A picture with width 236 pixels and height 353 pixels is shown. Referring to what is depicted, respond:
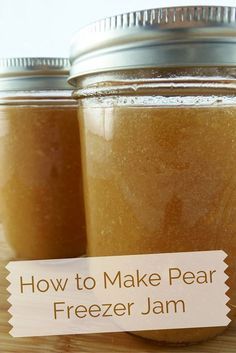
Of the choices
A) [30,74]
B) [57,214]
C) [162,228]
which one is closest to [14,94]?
[30,74]

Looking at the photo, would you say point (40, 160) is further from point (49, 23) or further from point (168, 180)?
point (49, 23)

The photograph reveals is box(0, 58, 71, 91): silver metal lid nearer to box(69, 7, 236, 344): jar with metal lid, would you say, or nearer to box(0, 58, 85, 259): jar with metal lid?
box(0, 58, 85, 259): jar with metal lid

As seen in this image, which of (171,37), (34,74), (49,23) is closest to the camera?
(171,37)

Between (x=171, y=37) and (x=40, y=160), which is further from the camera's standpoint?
(x=40, y=160)

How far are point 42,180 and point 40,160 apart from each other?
3 cm

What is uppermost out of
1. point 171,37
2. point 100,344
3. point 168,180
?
point 171,37

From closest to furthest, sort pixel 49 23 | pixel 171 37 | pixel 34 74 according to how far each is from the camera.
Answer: pixel 171 37
pixel 34 74
pixel 49 23

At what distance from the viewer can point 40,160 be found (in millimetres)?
514

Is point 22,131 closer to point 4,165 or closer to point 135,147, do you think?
point 4,165

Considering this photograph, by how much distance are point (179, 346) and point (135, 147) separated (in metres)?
0.20

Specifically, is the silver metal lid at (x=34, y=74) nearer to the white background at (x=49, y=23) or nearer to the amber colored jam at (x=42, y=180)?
the amber colored jam at (x=42, y=180)

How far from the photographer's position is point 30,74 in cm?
50

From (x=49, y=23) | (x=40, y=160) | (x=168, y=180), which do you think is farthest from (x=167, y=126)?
(x=49, y=23)

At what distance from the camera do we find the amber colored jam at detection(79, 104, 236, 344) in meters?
0.35
